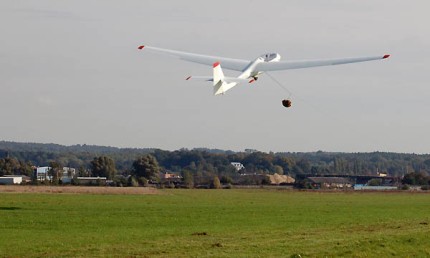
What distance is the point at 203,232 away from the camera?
149 ft

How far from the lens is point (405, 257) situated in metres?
35.8

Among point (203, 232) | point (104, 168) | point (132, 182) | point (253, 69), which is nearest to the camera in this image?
point (203, 232)

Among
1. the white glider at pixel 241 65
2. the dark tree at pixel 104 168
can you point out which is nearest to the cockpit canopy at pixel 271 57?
the white glider at pixel 241 65

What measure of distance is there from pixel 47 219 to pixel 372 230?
19.1 m

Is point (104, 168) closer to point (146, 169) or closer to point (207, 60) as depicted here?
point (146, 169)

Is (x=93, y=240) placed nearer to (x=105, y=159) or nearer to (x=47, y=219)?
(x=47, y=219)

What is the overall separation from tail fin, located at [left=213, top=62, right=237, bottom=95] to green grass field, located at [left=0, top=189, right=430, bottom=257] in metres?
7.73

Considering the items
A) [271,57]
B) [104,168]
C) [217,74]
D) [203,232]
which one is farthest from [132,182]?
[203,232]

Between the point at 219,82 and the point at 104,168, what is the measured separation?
143367 millimetres

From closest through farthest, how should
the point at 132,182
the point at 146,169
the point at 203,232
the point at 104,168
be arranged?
the point at 203,232
the point at 132,182
the point at 146,169
the point at 104,168

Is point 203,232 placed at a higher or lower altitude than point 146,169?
lower

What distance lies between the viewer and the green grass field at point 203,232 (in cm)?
3572

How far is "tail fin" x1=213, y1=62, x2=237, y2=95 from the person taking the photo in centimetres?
5416

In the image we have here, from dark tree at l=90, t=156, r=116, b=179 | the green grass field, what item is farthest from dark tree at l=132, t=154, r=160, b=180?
the green grass field
